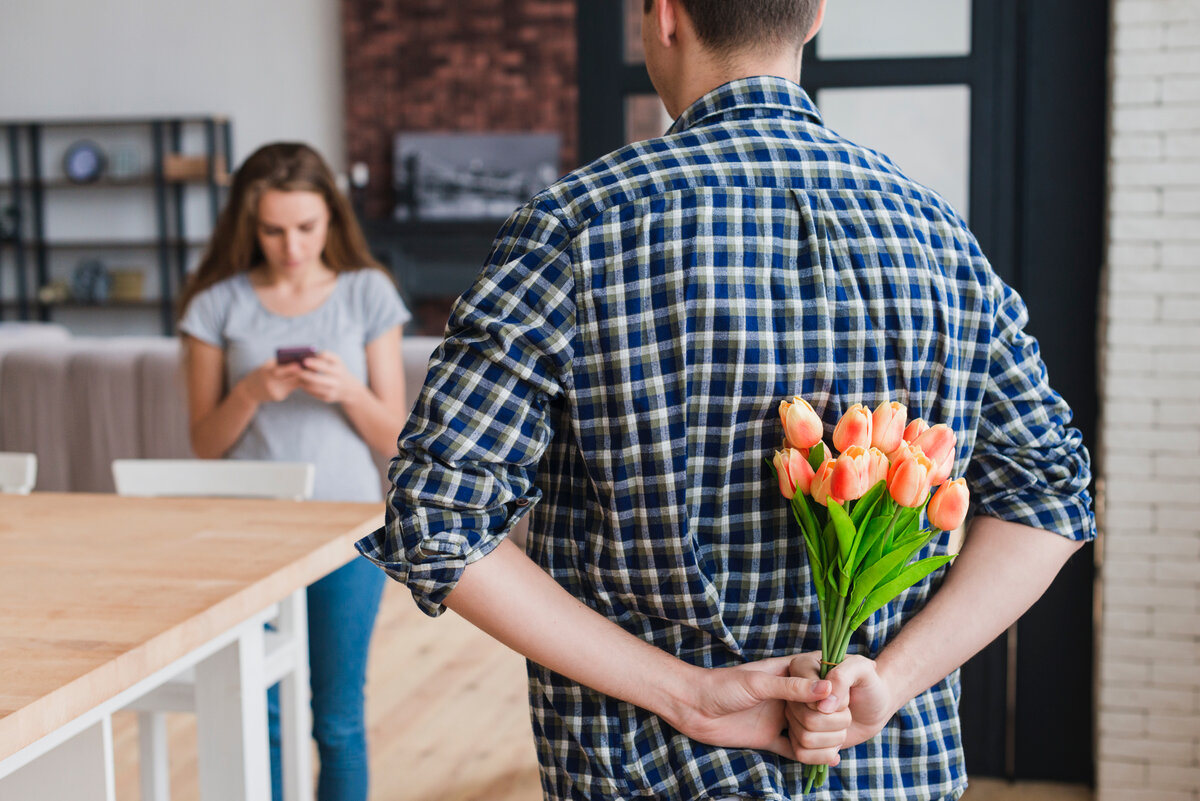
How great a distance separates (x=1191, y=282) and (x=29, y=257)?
9.06 m

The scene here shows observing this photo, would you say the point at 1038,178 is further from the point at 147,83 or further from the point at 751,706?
the point at 147,83

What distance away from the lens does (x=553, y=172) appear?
27.4 feet

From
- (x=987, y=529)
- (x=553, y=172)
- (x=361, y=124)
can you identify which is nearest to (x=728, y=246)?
(x=987, y=529)

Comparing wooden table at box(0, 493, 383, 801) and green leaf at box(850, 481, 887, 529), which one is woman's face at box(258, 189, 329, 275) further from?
green leaf at box(850, 481, 887, 529)

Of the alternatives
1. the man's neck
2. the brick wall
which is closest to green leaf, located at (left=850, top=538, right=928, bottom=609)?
the man's neck

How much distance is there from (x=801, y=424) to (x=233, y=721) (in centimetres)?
110

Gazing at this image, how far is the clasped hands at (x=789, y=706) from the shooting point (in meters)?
0.82

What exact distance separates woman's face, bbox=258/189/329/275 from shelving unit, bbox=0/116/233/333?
685cm

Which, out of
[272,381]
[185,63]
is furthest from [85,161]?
[272,381]

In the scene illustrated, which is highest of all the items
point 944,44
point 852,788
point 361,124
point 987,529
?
point 361,124

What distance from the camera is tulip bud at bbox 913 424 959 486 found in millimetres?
796

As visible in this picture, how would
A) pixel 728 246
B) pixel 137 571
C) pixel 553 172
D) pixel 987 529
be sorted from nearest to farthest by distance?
pixel 728 246 → pixel 987 529 → pixel 137 571 → pixel 553 172

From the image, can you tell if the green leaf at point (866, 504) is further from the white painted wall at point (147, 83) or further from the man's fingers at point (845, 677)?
the white painted wall at point (147, 83)

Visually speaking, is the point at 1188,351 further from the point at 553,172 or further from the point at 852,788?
the point at 553,172
